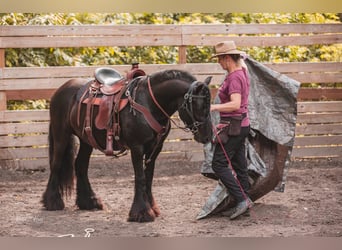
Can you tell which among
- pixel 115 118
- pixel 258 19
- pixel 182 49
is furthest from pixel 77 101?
pixel 258 19

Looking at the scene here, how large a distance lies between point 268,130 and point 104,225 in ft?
4.75

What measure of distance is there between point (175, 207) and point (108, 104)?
3.37 feet

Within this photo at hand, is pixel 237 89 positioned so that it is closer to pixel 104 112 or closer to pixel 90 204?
pixel 104 112

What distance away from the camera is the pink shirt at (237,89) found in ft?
16.7

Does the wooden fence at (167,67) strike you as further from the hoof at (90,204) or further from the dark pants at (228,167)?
the dark pants at (228,167)

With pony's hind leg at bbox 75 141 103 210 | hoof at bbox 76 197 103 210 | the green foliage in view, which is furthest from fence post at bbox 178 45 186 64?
hoof at bbox 76 197 103 210

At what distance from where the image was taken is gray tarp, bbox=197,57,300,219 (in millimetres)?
5566

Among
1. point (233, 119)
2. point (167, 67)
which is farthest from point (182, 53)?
point (233, 119)

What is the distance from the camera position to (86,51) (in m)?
8.08

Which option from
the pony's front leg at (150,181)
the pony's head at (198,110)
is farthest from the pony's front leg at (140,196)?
the pony's head at (198,110)

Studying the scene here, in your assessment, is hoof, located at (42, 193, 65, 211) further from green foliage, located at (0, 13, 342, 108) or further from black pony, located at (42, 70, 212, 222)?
green foliage, located at (0, 13, 342, 108)

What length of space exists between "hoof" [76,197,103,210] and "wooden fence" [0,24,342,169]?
169 centimetres

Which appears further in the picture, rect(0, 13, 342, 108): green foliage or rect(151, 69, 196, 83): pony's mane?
rect(0, 13, 342, 108): green foliage

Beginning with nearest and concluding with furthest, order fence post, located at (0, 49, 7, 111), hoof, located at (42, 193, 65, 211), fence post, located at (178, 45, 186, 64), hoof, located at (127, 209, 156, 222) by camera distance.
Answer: hoof, located at (127, 209, 156, 222), hoof, located at (42, 193, 65, 211), fence post, located at (0, 49, 7, 111), fence post, located at (178, 45, 186, 64)
